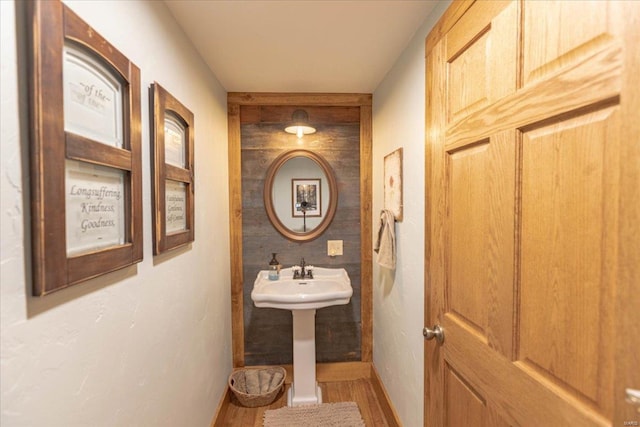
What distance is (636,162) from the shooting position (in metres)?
0.51

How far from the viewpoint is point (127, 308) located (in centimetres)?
93

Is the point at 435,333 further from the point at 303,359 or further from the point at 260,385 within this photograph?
the point at 260,385

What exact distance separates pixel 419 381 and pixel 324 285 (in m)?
0.89

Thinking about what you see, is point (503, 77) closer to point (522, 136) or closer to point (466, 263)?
point (522, 136)

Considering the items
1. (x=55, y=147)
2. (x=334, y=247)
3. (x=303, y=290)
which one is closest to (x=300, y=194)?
(x=334, y=247)

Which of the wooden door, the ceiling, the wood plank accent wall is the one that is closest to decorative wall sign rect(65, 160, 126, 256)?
the ceiling

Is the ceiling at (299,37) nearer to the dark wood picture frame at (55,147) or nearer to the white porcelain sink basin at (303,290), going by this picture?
the dark wood picture frame at (55,147)

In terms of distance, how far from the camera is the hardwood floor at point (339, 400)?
193 cm

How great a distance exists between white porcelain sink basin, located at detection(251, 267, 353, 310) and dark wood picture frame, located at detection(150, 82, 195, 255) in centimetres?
68

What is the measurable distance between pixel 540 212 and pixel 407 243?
2.91ft

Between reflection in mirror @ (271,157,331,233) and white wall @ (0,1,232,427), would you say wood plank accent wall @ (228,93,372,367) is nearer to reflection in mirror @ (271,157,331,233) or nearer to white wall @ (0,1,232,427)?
reflection in mirror @ (271,157,331,233)

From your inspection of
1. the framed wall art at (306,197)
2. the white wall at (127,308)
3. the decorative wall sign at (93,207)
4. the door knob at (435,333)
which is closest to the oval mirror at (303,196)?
the framed wall art at (306,197)

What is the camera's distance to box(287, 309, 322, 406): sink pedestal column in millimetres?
2080

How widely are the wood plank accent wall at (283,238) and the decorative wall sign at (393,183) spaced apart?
16.0 inches
